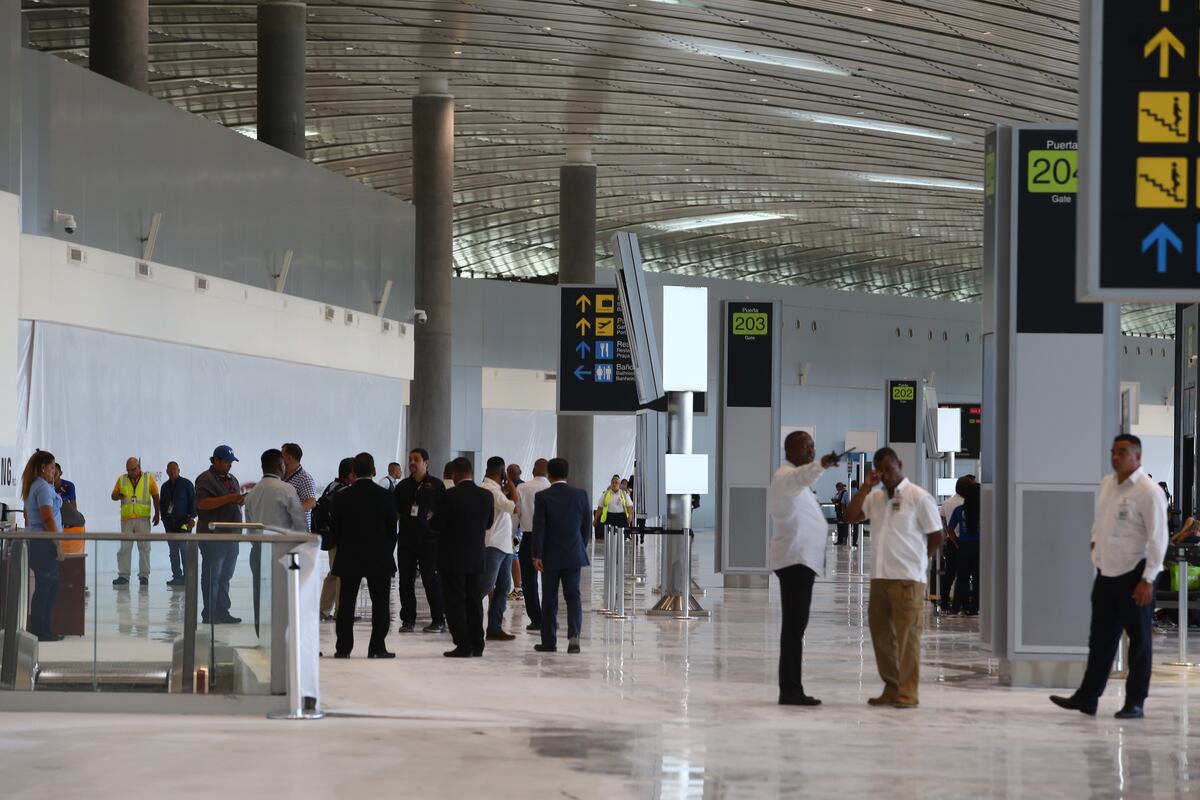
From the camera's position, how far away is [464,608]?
1180 cm

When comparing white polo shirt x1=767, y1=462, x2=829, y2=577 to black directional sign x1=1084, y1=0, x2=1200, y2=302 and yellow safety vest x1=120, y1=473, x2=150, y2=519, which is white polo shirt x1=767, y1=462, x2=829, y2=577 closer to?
black directional sign x1=1084, y1=0, x2=1200, y2=302

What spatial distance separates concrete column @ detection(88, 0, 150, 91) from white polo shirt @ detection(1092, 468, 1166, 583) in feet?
55.3

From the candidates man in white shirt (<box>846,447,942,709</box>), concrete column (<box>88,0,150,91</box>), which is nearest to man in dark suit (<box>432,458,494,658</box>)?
man in white shirt (<box>846,447,942,709</box>)

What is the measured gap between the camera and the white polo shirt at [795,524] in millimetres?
9352

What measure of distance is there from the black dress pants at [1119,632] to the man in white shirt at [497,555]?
5.25m

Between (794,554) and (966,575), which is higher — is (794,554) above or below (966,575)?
above

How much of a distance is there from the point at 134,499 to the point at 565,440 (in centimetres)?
2152

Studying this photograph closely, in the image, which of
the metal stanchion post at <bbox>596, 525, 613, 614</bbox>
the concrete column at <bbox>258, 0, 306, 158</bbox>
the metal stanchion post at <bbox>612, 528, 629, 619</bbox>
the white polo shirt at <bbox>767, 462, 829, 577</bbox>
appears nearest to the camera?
the white polo shirt at <bbox>767, 462, 829, 577</bbox>

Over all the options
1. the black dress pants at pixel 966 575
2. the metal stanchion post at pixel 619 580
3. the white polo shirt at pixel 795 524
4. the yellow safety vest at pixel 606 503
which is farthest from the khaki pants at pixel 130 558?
the yellow safety vest at pixel 606 503

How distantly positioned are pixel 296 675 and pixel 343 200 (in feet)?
59.4

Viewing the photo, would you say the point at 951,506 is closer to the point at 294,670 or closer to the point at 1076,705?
the point at 1076,705

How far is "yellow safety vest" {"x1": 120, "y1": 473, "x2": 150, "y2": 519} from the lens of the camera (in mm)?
18094

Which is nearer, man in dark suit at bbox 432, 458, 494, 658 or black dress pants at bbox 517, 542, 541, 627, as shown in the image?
man in dark suit at bbox 432, 458, 494, 658

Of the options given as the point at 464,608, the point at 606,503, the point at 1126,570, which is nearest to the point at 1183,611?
the point at 1126,570
